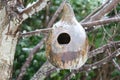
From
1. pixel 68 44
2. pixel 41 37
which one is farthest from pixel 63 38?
pixel 41 37

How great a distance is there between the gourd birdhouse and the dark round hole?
0.6 inches

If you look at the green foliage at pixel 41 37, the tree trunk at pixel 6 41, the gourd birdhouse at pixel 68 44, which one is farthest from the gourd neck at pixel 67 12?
the green foliage at pixel 41 37

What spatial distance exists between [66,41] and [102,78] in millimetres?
1401

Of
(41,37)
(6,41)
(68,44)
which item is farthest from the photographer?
(41,37)

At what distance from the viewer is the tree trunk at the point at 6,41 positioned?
1011mm

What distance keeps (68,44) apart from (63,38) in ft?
0.22

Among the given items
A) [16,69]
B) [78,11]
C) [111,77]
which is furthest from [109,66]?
[16,69]

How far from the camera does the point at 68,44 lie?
36.0 inches

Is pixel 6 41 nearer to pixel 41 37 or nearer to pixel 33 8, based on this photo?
pixel 33 8

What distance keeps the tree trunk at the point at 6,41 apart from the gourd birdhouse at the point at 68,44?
142mm

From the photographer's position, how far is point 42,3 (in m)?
0.98

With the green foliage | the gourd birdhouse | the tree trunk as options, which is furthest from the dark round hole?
the green foliage

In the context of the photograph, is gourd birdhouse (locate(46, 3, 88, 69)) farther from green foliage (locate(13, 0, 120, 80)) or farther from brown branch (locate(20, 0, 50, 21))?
green foliage (locate(13, 0, 120, 80))

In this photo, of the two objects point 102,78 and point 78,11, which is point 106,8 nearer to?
point 78,11
